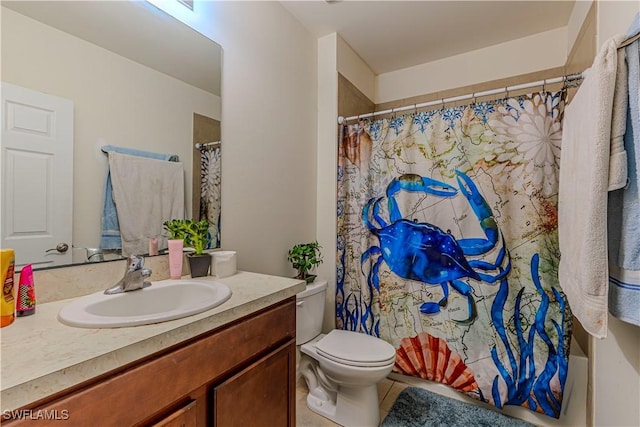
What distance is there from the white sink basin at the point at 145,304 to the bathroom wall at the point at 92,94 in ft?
0.75

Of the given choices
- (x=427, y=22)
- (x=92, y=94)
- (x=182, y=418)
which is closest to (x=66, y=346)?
(x=182, y=418)

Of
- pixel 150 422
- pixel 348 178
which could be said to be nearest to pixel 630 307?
pixel 150 422

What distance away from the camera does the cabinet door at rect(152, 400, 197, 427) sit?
26.4 inches

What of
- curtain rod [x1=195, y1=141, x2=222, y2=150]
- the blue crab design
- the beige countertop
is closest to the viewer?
the beige countertop

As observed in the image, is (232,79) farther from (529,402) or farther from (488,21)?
(529,402)

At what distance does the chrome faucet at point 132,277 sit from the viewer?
0.96m

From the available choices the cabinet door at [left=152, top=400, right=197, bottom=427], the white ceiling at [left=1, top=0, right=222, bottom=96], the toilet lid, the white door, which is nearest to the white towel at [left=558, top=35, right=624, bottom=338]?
the toilet lid

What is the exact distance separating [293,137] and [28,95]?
1.29 metres

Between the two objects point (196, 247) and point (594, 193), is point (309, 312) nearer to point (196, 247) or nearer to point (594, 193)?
point (196, 247)

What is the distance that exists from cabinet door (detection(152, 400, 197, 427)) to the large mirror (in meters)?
0.60

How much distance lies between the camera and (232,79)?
1.48m

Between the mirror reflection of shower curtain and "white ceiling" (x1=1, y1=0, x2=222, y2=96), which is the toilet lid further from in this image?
"white ceiling" (x1=1, y1=0, x2=222, y2=96)

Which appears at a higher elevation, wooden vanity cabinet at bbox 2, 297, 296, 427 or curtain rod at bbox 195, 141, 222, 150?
curtain rod at bbox 195, 141, 222, 150

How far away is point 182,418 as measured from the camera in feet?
2.33
